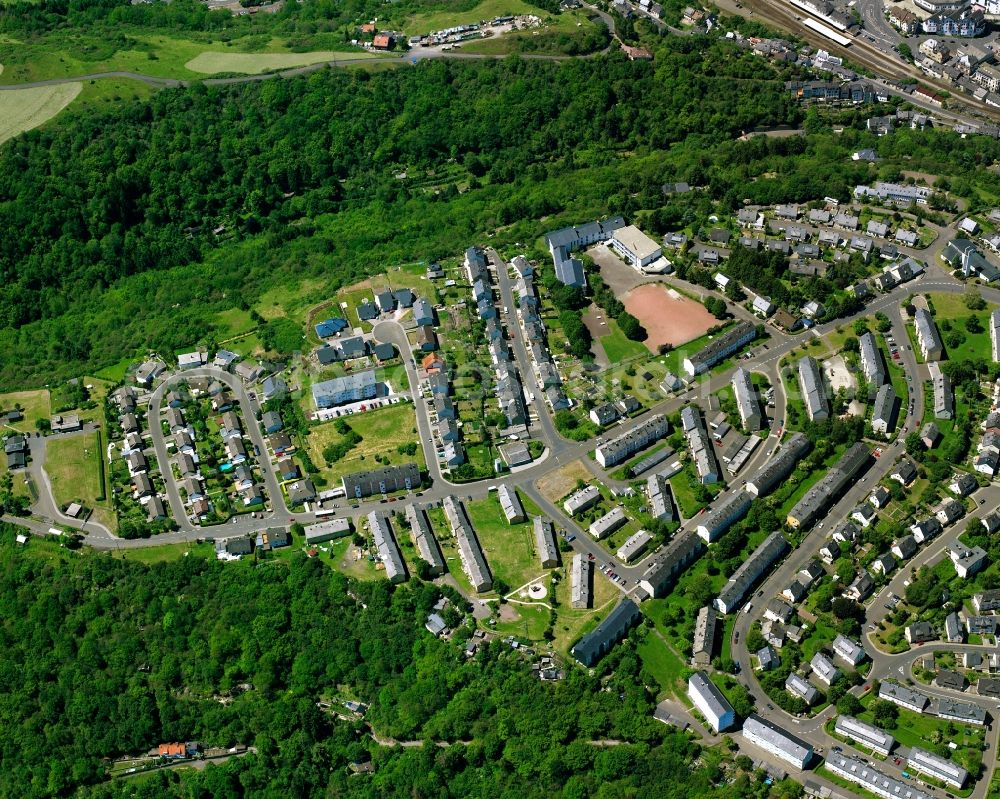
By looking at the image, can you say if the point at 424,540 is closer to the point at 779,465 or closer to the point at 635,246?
the point at 779,465

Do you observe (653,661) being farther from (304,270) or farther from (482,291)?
(304,270)

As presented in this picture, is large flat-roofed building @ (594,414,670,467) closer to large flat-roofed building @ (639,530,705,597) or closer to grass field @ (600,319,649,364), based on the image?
grass field @ (600,319,649,364)

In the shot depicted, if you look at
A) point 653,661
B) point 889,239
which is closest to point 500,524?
point 653,661

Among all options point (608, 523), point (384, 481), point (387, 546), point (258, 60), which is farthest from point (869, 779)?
point (258, 60)

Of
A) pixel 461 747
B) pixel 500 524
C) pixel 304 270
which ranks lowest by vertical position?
pixel 461 747

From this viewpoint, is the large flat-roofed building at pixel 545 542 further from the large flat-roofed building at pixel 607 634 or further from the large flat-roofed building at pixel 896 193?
the large flat-roofed building at pixel 896 193

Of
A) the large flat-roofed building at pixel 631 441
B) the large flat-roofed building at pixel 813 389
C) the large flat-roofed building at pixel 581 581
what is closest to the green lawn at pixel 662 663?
the large flat-roofed building at pixel 581 581
